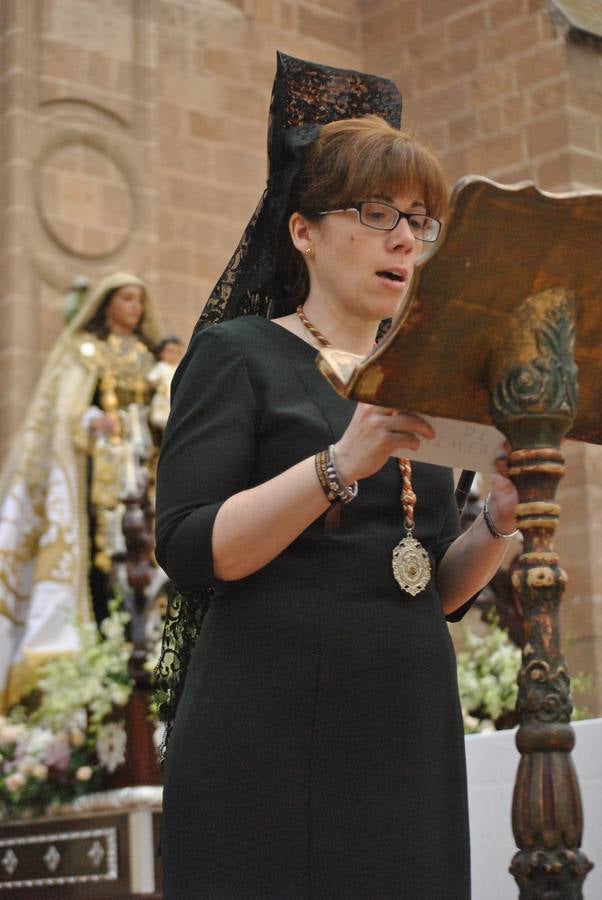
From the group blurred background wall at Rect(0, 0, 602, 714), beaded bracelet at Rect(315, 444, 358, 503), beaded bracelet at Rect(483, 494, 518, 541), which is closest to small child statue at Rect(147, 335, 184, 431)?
blurred background wall at Rect(0, 0, 602, 714)

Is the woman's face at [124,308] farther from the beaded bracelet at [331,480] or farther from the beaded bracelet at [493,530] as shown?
the beaded bracelet at [331,480]

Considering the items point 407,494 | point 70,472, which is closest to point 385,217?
point 407,494

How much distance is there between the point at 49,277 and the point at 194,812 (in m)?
8.65

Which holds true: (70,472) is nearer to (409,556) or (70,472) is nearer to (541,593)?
(409,556)

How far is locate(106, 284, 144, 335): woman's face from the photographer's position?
9.74 metres

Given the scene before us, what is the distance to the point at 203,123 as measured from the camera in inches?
465

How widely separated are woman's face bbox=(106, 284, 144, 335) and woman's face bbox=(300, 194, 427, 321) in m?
7.34

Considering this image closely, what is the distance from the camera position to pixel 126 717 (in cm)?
677

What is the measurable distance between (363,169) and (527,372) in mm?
527

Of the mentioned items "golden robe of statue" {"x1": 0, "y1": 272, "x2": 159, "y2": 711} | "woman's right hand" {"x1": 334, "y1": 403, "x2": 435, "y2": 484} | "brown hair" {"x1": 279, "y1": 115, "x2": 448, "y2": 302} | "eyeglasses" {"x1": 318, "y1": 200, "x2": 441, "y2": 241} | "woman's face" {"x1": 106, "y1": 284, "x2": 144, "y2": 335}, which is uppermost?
"woman's face" {"x1": 106, "y1": 284, "x2": 144, "y2": 335}

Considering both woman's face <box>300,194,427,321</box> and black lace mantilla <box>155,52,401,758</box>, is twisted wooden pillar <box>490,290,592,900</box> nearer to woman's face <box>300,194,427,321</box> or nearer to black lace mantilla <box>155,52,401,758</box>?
woman's face <box>300,194,427,321</box>

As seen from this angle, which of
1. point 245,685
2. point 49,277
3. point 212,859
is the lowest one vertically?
point 212,859

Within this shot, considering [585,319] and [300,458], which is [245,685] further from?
[585,319]

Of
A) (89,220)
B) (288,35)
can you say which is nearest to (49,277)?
(89,220)
